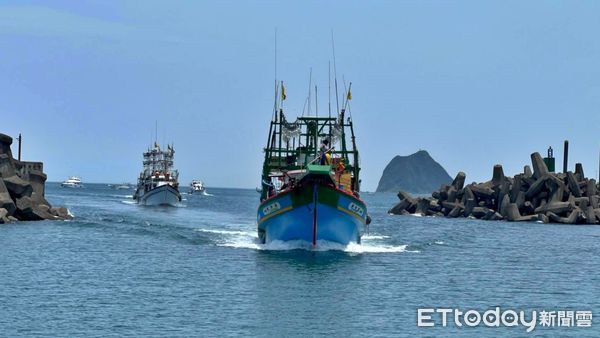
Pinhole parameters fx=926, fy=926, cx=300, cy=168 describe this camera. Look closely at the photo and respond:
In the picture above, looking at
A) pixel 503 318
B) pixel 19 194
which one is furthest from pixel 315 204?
pixel 19 194

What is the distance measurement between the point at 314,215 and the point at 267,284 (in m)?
10.3

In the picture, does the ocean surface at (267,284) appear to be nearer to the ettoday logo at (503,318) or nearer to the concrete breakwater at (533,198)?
the ettoday logo at (503,318)

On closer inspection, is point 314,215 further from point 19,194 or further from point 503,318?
point 19,194

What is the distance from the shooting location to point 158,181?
142625 mm

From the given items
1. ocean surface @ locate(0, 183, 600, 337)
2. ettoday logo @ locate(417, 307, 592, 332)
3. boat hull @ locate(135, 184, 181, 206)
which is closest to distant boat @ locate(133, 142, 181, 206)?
boat hull @ locate(135, 184, 181, 206)

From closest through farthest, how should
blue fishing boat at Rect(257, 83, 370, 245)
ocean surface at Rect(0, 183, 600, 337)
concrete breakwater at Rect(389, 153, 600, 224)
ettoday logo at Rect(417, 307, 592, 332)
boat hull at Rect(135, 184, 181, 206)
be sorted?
ocean surface at Rect(0, 183, 600, 337)
ettoday logo at Rect(417, 307, 592, 332)
blue fishing boat at Rect(257, 83, 370, 245)
concrete breakwater at Rect(389, 153, 600, 224)
boat hull at Rect(135, 184, 181, 206)

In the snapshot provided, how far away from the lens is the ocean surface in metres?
31.6

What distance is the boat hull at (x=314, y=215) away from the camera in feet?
164

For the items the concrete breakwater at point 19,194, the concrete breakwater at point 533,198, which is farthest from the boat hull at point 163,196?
the concrete breakwater at point 19,194

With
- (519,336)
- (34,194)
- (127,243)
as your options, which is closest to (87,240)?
(127,243)

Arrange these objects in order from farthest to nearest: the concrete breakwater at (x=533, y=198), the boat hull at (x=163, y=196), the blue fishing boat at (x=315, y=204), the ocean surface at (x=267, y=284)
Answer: the boat hull at (x=163, y=196) < the concrete breakwater at (x=533, y=198) < the blue fishing boat at (x=315, y=204) < the ocean surface at (x=267, y=284)

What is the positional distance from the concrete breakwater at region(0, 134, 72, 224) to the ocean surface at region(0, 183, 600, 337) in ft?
21.8

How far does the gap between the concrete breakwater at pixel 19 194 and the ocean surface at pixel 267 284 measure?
262 inches

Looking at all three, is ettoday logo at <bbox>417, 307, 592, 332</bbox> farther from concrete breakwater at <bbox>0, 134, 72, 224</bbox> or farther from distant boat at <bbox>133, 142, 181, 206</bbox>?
distant boat at <bbox>133, 142, 181, 206</bbox>
